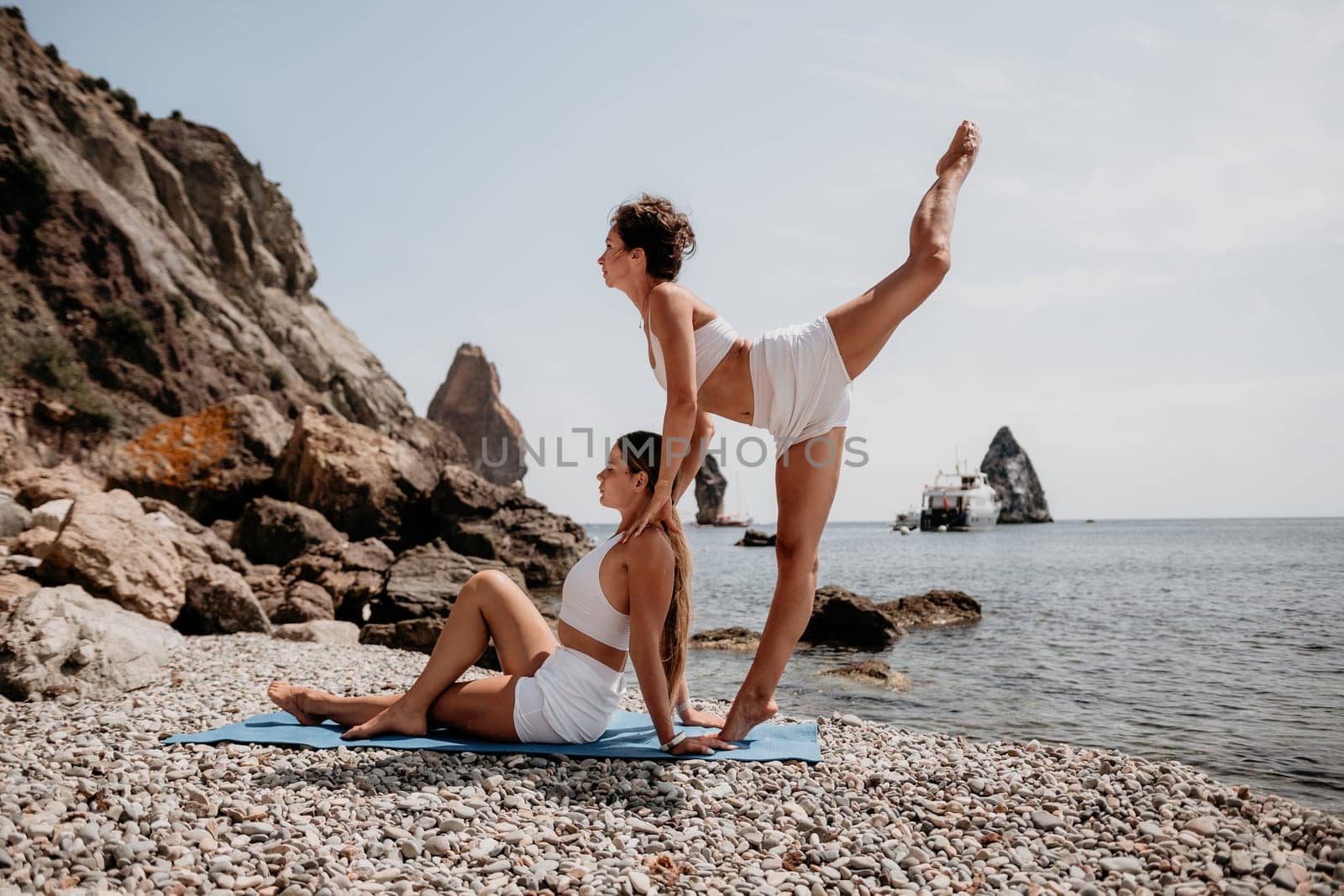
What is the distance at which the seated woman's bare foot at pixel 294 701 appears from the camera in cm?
474

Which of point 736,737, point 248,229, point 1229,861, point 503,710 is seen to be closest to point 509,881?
point 503,710

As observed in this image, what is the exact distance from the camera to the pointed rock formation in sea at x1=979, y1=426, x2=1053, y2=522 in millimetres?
97375

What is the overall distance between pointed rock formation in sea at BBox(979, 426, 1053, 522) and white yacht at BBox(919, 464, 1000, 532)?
1869cm

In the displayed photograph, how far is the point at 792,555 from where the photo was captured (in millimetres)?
4492

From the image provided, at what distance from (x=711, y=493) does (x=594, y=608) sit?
348 ft

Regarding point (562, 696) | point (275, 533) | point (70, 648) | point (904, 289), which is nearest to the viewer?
point (904, 289)

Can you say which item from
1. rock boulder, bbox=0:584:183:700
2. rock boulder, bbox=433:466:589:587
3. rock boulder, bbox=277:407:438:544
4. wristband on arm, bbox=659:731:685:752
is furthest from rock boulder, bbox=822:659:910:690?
rock boulder, bbox=277:407:438:544

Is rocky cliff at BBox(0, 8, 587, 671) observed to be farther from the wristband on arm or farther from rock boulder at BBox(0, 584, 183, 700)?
the wristband on arm

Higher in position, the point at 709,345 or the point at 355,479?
the point at 709,345

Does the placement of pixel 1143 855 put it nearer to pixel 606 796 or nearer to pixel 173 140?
pixel 606 796

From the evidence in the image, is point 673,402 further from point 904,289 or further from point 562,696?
point 562,696

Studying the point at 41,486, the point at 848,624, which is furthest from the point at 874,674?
the point at 41,486

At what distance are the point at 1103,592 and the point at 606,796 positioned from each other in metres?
21.2

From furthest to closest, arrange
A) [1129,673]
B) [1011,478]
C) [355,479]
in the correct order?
1. [1011,478]
2. [355,479]
3. [1129,673]
